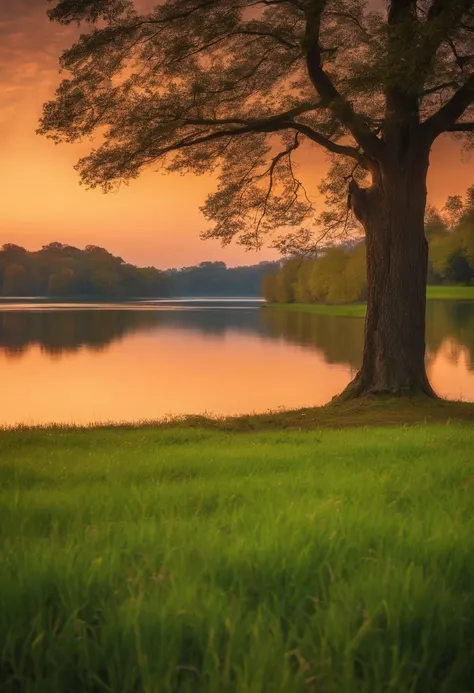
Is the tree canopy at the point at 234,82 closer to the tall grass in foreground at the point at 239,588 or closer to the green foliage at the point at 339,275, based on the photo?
the tall grass in foreground at the point at 239,588

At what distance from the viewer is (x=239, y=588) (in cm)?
300

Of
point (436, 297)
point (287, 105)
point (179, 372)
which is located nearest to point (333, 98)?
point (287, 105)

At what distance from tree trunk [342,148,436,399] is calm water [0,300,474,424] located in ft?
22.6

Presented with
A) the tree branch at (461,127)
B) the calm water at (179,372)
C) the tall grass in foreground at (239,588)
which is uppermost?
the tree branch at (461,127)

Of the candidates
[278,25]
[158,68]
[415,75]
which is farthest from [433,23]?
[158,68]

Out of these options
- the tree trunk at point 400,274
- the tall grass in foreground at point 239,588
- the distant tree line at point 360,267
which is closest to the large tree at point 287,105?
the tree trunk at point 400,274

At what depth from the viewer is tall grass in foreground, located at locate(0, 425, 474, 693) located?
7.86 ft

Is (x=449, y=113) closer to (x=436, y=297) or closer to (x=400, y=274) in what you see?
(x=400, y=274)

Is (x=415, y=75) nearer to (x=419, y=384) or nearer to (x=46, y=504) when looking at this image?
(x=419, y=384)

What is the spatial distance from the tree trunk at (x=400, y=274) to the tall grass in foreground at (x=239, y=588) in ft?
36.1

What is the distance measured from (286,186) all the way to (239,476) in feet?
46.6

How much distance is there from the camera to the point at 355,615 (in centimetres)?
271

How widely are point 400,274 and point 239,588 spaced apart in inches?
555

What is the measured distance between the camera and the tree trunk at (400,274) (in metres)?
16.2
